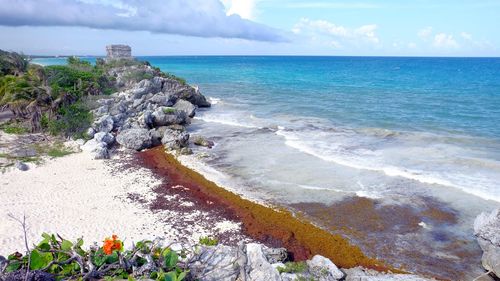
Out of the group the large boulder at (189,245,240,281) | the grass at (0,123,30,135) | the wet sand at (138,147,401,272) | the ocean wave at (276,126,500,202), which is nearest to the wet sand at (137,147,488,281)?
the wet sand at (138,147,401,272)

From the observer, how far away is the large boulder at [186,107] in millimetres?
36734

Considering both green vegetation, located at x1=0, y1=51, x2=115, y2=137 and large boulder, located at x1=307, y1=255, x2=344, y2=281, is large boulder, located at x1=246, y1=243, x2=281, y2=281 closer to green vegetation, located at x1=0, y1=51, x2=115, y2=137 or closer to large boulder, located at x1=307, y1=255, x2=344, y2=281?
large boulder, located at x1=307, y1=255, x2=344, y2=281

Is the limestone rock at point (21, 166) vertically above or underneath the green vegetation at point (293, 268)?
underneath

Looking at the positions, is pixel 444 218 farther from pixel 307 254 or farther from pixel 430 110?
pixel 430 110

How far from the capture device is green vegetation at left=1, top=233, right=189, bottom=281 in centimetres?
752

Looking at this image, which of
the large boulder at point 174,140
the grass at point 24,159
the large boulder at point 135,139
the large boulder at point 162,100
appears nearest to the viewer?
the grass at point 24,159

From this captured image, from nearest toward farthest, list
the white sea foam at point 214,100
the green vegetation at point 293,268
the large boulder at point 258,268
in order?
1. the large boulder at point 258,268
2. the green vegetation at point 293,268
3. the white sea foam at point 214,100

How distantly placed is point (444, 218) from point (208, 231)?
9681 millimetres

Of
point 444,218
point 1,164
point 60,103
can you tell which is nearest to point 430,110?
point 444,218

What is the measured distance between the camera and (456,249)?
527 inches

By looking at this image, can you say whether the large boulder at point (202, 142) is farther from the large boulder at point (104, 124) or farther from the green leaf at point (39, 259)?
the green leaf at point (39, 259)

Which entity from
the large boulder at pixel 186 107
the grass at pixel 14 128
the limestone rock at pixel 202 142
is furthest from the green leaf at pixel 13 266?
the large boulder at pixel 186 107

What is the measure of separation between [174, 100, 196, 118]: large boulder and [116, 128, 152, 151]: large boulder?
11.0m

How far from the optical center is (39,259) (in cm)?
762
